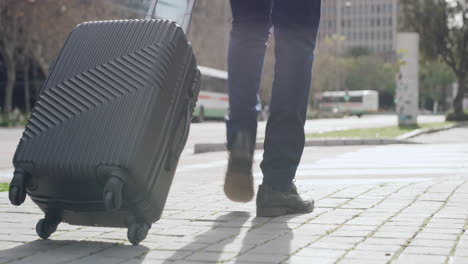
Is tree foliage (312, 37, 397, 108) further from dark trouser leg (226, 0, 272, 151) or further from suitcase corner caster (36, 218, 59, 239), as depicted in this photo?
suitcase corner caster (36, 218, 59, 239)

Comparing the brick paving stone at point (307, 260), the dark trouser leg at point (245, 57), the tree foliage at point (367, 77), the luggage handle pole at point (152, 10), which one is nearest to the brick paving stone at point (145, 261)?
the brick paving stone at point (307, 260)

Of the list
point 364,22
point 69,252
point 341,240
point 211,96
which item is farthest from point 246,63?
point 364,22

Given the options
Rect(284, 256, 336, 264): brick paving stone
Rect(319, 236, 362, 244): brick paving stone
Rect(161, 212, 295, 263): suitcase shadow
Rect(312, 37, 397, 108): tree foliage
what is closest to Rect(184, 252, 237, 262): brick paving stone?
Rect(161, 212, 295, 263): suitcase shadow

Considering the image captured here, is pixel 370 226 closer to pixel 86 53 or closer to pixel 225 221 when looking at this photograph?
pixel 225 221

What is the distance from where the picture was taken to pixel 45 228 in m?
3.24

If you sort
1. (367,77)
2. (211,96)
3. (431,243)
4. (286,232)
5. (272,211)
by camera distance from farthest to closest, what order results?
(367,77)
(211,96)
(272,211)
(286,232)
(431,243)

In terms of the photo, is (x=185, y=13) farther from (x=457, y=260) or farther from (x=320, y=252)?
(x=457, y=260)

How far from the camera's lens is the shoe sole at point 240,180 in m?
3.87

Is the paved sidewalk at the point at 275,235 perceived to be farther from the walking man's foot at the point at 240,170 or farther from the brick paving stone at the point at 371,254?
the walking man's foot at the point at 240,170

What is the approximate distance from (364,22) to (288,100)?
574ft

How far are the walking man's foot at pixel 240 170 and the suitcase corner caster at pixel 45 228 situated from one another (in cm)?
102

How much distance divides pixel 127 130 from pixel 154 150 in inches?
6.0

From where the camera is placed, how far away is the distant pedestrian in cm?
389

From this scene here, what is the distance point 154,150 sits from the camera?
3.04 meters
